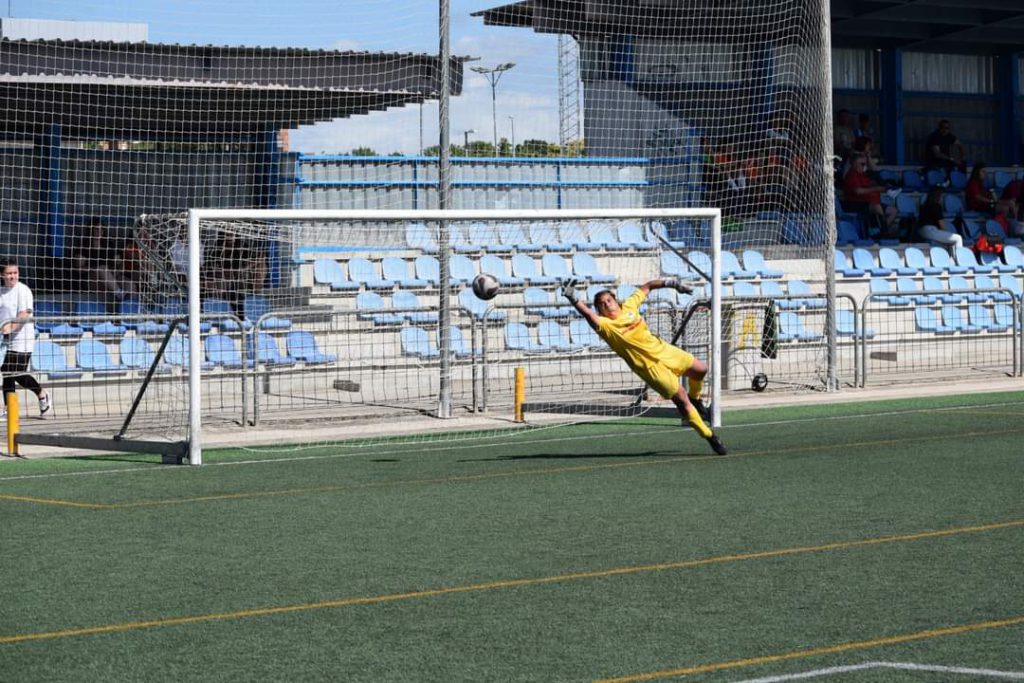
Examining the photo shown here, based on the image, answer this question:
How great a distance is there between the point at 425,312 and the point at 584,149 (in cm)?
947

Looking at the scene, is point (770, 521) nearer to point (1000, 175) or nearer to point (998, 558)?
point (998, 558)

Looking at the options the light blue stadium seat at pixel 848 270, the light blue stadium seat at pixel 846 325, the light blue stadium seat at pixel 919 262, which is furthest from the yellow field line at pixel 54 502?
the light blue stadium seat at pixel 919 262

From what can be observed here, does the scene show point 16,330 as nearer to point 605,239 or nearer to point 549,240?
point 549,240

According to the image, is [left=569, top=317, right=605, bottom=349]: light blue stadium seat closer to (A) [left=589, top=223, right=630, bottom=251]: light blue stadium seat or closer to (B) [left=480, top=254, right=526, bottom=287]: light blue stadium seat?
(B) [left=480, top=254, right=526, bottom=287]: light blue stadium seat

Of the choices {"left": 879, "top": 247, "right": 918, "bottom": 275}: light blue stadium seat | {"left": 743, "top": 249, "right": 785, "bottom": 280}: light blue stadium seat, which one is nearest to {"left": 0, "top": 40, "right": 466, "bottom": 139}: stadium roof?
{"left": 743, "top": 249, "right": 785, "bottom": 280}: light blue stadium seat

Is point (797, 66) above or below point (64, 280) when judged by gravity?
above

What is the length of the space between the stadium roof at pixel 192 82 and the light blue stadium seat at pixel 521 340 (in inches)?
117

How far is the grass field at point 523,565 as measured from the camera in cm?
614

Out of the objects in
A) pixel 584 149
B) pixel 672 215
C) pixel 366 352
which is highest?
pixel 584 149

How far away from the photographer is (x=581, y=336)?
18688 millimetres

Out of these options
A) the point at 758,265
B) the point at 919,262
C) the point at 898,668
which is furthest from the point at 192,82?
the point at 898,668

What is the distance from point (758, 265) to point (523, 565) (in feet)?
56.2

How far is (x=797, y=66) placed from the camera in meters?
22.8

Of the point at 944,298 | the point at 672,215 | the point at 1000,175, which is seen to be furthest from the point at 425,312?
the point at 1000,175
